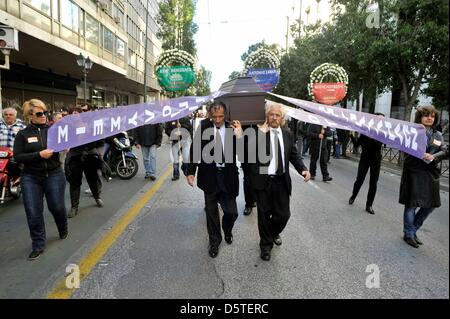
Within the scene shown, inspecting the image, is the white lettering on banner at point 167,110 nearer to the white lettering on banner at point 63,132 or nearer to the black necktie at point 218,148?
the black necktie at point 218,148

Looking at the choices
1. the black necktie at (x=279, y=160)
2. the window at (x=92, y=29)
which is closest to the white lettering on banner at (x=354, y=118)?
the black necktie at (x=279, y=160)

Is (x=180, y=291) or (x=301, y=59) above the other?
(x=301, y=59)

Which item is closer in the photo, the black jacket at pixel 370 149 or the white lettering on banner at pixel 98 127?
the white lettering on banner at pixel 98 127

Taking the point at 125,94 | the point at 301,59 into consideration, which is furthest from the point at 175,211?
the point at 125,94

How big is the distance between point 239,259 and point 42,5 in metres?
15.0

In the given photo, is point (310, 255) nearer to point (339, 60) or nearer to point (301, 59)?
point (339, 60)

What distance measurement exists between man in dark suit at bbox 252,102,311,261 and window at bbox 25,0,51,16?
43.3 ft

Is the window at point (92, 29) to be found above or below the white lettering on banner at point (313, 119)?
above

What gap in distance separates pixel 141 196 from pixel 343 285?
469 cm

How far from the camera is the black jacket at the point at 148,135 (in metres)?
8.27

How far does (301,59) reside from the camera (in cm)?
2289

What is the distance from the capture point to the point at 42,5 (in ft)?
46.3

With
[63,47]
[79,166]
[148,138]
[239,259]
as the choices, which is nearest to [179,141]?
[148,138]

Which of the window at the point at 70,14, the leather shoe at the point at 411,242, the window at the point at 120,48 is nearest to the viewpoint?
the leather shoe at the point at 411,242
